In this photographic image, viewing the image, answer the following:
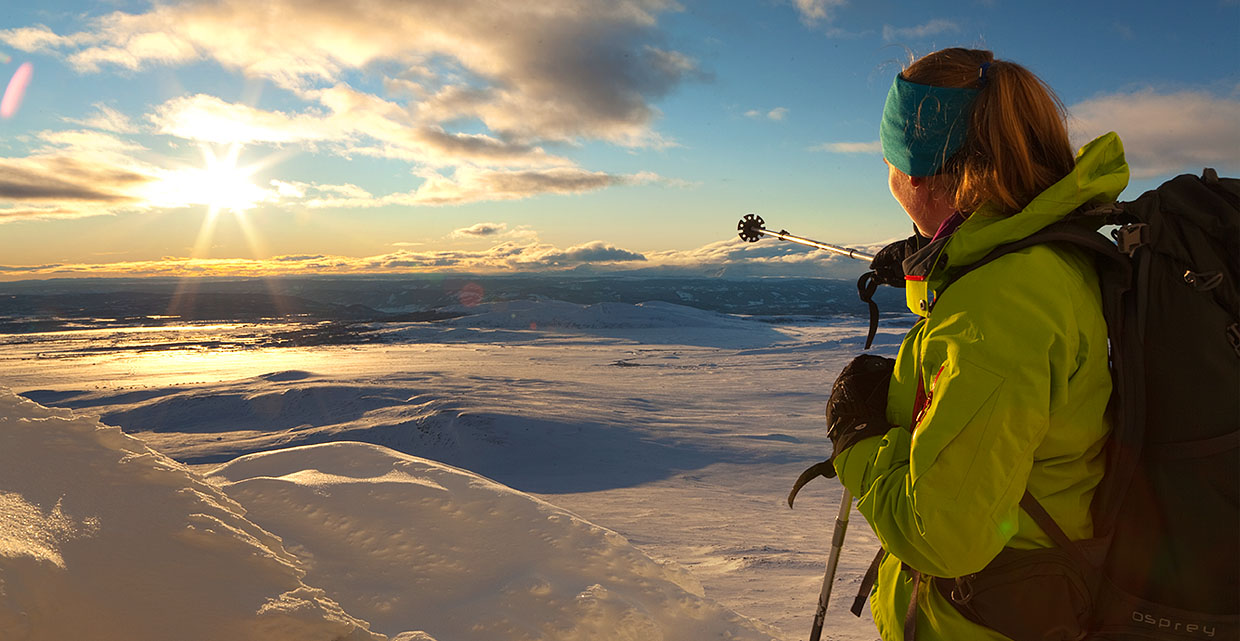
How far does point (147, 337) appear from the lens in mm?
49844

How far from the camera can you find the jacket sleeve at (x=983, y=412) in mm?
1104

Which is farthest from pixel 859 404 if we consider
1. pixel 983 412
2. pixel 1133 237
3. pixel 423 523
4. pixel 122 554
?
pixel 423 523

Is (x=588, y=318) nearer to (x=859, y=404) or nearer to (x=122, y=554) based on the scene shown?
(x=122, y=554)

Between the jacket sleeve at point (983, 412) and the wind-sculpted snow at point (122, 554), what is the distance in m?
1.70

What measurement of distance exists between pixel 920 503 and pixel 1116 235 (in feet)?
2.14

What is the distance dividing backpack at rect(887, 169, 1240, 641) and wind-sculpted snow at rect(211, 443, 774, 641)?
1.89 m

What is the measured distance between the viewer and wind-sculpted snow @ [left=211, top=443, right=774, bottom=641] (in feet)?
8.65

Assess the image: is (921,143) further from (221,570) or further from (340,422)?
(340,422)

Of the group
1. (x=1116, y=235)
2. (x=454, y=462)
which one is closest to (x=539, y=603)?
(x=1116, y=235)

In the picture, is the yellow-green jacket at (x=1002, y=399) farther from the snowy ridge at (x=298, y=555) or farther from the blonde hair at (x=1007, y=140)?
the snowy ridge at (x=298, y=555)

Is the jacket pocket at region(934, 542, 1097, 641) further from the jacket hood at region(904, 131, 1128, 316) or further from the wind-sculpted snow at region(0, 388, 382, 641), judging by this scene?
the wind-sculpted snow at region(0, 388, 382, 641)

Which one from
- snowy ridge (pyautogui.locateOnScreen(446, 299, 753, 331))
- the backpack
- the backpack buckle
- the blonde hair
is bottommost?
snowy ridge (pyautogui.locateOnScreen(446, 299, 753, 331))

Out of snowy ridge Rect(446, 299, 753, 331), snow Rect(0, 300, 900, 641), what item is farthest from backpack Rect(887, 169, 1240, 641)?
snowy ridge Rect(446, 299, 753, 331)

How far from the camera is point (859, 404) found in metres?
1.59
